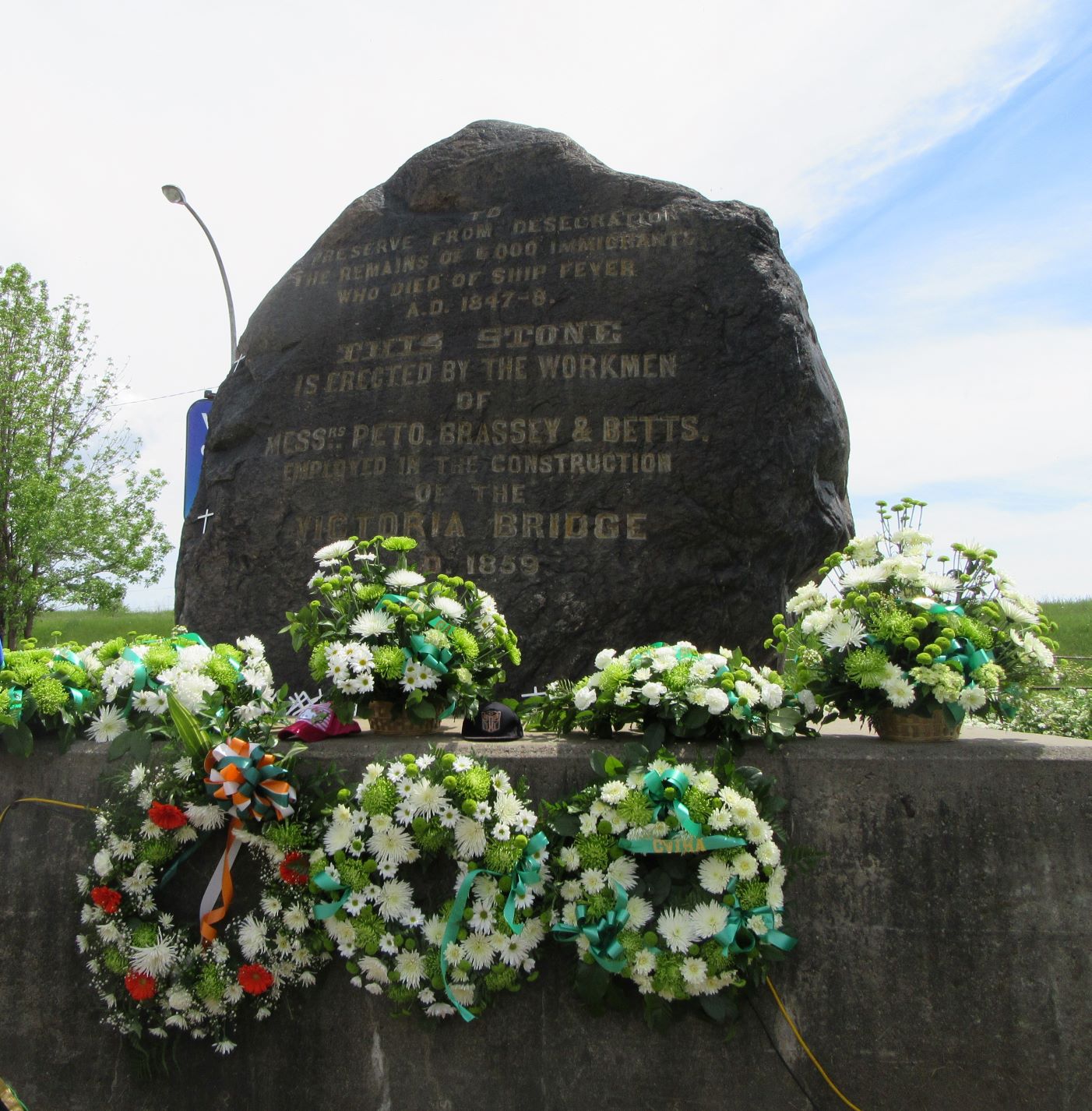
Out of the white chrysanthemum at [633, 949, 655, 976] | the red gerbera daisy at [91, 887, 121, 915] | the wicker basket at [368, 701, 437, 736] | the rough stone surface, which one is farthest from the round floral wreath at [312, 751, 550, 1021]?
the red gerbera daisy at [91, 887, 121, 915]

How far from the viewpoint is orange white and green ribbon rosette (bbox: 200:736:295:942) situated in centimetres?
263

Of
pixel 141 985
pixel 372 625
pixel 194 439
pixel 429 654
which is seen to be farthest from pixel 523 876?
pixel 194 439

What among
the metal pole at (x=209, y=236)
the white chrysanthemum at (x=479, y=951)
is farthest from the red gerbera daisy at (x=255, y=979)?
the metal pole at (x=209, y=236)

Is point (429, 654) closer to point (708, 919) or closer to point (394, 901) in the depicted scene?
point (394, 901)

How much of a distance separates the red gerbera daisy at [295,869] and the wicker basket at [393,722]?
550 mm

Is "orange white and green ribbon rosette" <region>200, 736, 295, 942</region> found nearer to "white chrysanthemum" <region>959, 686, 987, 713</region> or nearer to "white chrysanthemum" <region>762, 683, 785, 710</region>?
"white chrysanthemum" <region>762, 683, 785, 710</region>

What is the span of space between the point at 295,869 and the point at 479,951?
567mm

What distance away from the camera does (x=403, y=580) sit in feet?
10.1

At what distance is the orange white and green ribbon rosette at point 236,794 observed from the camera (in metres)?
2.63

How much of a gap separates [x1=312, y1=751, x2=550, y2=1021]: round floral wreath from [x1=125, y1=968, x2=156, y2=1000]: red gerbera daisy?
521 mm

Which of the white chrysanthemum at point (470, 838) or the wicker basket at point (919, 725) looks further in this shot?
the wicker basket at point (919, 725)

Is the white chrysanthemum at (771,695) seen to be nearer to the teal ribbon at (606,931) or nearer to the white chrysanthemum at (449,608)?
the teal ribbon at (606,931)

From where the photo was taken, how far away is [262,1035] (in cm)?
267

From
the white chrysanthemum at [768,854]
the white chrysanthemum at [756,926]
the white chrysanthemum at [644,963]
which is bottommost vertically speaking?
the white chrysanthemum at [644,963]
